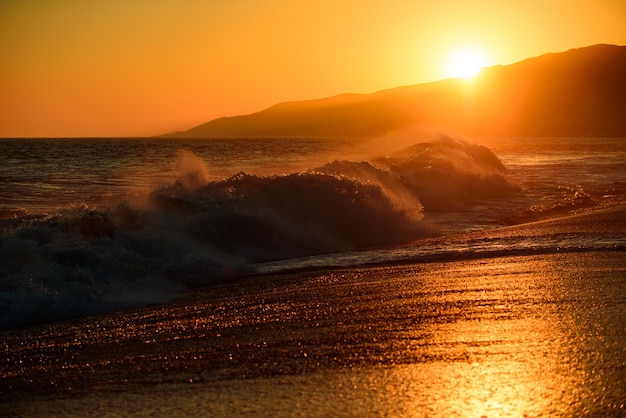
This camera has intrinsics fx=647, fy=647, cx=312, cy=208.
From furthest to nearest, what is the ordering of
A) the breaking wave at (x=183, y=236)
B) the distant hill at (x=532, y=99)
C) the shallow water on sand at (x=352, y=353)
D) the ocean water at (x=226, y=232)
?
the distant hill at (x=532, y=99) → the ocean water at (x=226, y=232) → the breaking wave at (x=183, y=236) → the shallow water on sand at (x=352, y=353)

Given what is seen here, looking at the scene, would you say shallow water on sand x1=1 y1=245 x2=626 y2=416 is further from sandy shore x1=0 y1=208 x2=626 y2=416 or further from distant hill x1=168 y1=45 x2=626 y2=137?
distant hill x1=168 y1=45 x2=626 y2=137

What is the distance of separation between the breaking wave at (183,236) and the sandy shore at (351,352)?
771 millimetres

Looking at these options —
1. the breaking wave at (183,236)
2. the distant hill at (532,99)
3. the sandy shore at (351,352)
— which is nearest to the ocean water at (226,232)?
the breaking wave at (183,236)

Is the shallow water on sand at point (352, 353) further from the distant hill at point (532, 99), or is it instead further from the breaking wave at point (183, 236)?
the distant hill at point (532, 99)

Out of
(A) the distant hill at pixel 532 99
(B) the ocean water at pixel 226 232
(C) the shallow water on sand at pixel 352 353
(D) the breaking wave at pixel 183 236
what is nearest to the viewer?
(C) the shallow water on sand at pixel 352 353

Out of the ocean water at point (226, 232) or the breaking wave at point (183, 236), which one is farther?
the ocean water at point (226, 232)

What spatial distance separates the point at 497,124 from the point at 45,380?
149 m

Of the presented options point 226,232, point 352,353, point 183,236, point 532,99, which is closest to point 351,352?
point 352,353

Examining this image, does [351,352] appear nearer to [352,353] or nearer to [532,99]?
[352,353]

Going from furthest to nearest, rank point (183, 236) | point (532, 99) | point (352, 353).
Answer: point (532, 99) < point (183, 236) < point (352, 353)

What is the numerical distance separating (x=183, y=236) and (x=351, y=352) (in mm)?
6020

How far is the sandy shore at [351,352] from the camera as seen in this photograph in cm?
367

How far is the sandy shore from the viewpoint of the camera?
3670 mm

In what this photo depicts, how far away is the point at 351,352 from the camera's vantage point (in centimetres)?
459
